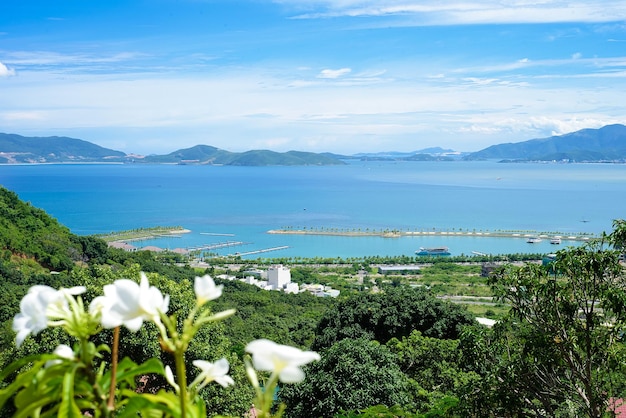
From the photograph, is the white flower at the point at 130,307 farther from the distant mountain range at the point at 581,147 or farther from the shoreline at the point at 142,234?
the distant mountain range at the point at 581,147

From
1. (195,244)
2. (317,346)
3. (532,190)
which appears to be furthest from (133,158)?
(317,346)

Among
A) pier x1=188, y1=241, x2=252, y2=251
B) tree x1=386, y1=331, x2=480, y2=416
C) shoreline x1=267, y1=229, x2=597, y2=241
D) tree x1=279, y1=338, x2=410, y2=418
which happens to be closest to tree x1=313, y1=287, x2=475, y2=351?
tree x1=386, y1=331, x2=480, y2=416

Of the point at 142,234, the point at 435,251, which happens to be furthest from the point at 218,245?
the point at 435,251

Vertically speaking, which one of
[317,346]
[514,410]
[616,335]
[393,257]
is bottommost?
[393,257]

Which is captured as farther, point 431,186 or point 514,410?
point 431,186

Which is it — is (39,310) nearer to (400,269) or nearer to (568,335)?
(568,335)

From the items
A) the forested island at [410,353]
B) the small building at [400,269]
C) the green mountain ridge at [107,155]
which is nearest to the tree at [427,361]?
the forested island at [410,353]

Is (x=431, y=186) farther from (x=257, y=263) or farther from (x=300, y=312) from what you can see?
(x=300, y=312)
